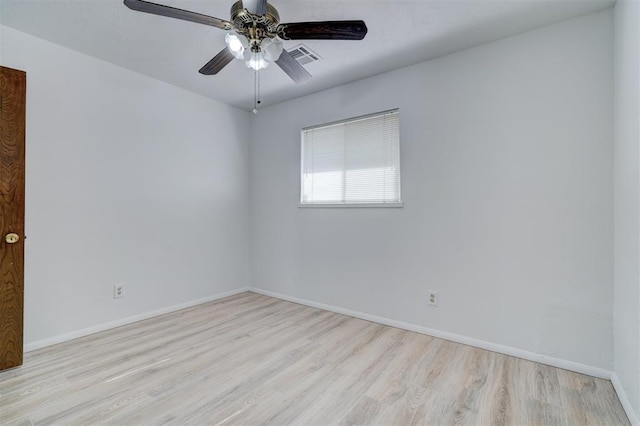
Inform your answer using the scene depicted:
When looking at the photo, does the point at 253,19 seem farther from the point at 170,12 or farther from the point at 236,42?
the point at 170,12

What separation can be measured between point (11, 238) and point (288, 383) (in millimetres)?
2243

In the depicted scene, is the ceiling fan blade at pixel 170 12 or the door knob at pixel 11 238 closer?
the ceiling fan blade at pixel 170 12

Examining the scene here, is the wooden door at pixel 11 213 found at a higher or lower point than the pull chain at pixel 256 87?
lower

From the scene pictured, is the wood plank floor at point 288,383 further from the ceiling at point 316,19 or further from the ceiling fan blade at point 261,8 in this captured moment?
the ceiling at point 316,19

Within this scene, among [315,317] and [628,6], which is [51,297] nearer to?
[315,317]

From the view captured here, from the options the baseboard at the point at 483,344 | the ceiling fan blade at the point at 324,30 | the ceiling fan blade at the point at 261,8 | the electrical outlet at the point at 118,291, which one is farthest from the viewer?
the electrical outlet at the point at 118,291

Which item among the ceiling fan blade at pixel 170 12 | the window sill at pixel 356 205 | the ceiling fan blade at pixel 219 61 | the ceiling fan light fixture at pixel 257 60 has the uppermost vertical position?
the ceiling fan blade at pixel 170 12

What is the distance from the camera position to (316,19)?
7.04ft

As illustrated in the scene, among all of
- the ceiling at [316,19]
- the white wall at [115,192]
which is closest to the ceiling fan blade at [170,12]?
the ceiling at [316,19]

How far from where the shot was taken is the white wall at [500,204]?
2068 millimetres

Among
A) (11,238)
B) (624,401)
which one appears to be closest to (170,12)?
(11,238)

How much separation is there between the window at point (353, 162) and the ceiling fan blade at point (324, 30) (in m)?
1.47

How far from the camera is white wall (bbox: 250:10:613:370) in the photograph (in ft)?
6.79

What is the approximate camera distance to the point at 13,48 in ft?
7.61
